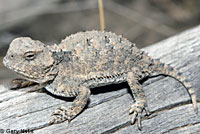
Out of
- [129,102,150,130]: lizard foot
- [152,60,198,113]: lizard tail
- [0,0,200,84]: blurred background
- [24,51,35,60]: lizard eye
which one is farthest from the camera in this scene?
[0,0,200,84]: blurred background

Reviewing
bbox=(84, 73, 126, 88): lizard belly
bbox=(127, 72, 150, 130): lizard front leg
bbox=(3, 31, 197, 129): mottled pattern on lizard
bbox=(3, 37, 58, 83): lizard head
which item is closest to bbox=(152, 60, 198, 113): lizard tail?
bbox=(3, 31, 197, 129): mottled pattern on lizard

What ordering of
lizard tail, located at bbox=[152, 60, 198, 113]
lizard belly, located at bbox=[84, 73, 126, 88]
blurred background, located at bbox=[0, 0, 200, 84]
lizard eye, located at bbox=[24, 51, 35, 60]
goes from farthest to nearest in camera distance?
blurred background, located at bbox=[0, 0, 200, 84] → lizard tail, located at bbox=[152, 60, 198, 113] → lizard belly, located at bbox=[84, 73, 126, 88] → lizard eye, located at bbox=[24, 51, 35, 60]

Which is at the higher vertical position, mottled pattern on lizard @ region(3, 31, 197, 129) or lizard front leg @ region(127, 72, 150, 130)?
mottled pattern on lizard @ region(3, 31, 197, 129)

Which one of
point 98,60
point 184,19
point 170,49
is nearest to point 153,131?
point 98,60

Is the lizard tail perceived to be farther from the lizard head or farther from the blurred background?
the blurred background

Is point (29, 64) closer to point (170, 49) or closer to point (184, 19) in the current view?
point (170, 49)

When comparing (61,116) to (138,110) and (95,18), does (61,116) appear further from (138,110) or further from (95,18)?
(95,18)

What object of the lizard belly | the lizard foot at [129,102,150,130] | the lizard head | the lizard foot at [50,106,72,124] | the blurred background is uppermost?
the blurred background
